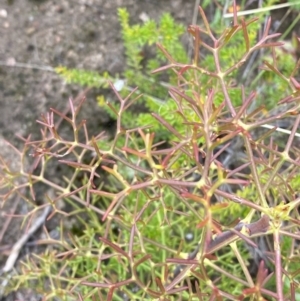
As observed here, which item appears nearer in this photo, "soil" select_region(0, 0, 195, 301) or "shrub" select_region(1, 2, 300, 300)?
"shrub" select_region(1, 2, 300, 300)

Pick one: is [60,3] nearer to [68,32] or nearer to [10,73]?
[68,32]

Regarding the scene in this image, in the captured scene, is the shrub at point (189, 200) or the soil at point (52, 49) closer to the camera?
the shrub at point (189, 200)

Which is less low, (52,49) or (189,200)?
(52,49)

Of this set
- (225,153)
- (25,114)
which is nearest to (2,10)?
(25,114)

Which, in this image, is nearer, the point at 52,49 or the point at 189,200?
the point at 189,200
